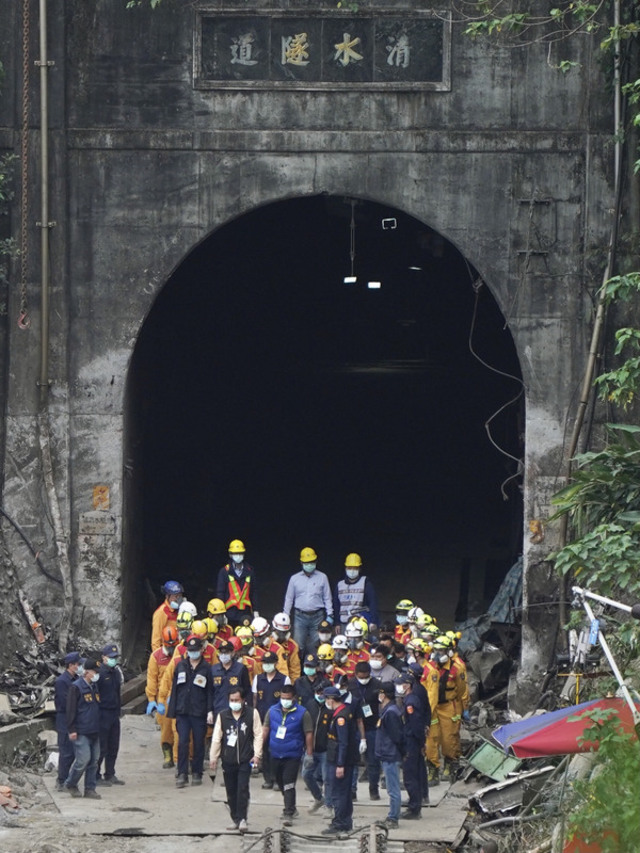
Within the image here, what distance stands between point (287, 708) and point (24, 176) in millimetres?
7897

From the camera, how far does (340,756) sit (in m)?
14.7

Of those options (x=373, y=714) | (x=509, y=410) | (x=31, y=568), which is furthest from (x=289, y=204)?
(x=373, y=714)

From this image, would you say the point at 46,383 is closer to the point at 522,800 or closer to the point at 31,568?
the point at 31,568

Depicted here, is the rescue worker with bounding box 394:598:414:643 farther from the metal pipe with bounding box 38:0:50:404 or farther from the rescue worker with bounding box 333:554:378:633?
the metal pipe with bounding box 38:0:50:404

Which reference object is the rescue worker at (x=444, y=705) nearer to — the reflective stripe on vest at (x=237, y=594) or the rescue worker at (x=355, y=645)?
the rescue worker at (x=355, y=645)

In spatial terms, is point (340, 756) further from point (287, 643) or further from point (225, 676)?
point (287, 643)

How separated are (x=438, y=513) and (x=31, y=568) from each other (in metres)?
14.8

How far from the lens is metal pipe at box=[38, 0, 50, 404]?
19.2 meters

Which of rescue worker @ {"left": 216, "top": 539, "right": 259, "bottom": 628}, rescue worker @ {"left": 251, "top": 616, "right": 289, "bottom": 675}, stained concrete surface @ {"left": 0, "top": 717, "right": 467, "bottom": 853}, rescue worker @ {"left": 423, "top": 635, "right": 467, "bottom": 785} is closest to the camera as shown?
stained concrete surface @ {"left": 0, "top": 717, "right": 467, "bottom": 853}

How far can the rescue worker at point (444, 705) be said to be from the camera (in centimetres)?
1666

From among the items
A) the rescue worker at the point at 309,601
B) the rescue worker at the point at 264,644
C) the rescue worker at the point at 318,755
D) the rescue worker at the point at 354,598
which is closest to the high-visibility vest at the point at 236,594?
the rescue worker at the point at 309,601

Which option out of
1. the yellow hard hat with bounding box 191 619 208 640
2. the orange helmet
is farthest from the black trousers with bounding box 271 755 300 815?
the orange helmet

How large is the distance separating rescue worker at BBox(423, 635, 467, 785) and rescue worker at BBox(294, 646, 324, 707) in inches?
43.8

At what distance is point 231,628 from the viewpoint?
60.4ft
